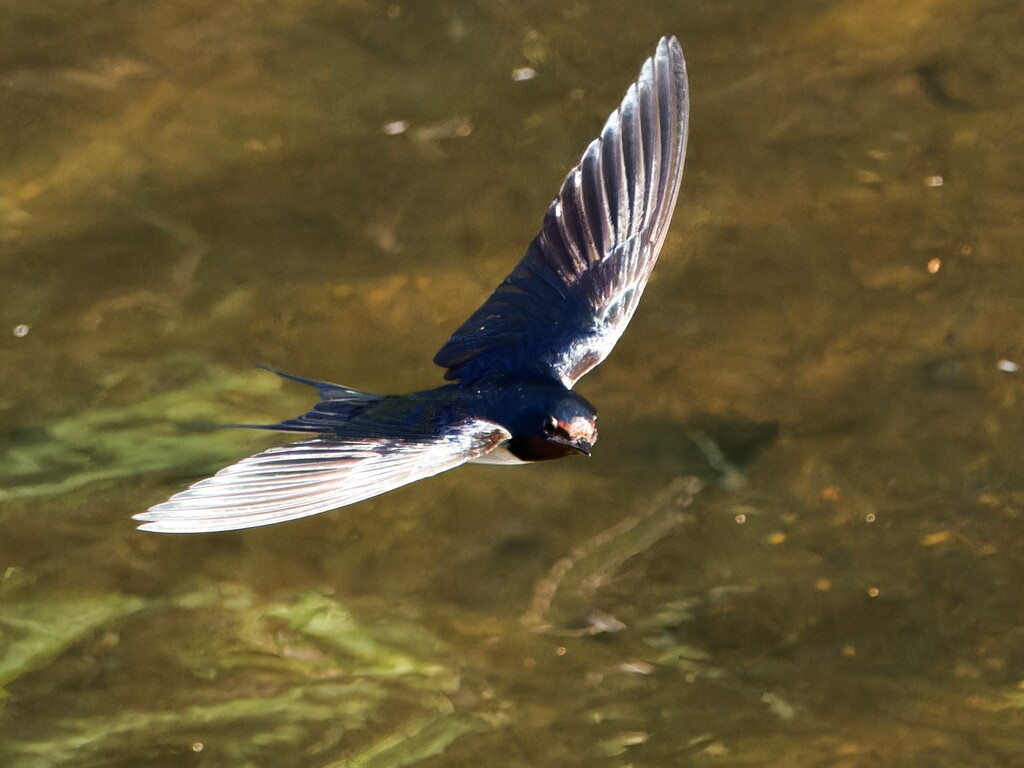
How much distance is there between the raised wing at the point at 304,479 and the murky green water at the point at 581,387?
1.05 meters

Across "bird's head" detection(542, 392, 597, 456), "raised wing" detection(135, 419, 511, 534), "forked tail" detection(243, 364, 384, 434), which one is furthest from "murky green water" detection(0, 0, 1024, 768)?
"raised wing" detection(135, 419, 511, 534)

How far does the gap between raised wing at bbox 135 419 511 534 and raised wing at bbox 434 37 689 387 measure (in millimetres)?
536

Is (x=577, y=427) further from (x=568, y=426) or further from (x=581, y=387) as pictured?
(x=581, y=387)

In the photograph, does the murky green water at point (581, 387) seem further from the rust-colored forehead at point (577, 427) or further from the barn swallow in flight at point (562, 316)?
the rust-colored forehead at point (577, 427)

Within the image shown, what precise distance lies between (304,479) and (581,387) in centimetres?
148

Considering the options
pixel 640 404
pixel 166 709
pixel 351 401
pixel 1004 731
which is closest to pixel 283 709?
pixel 166 709

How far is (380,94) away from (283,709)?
170 centimetres

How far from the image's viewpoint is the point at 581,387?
3.81 m

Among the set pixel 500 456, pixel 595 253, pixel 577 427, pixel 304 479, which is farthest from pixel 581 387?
pixel 304 479

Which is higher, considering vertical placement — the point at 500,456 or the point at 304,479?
the point at 304,479

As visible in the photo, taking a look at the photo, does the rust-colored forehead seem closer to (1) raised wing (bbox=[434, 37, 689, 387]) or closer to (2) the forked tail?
(1) raised wing (bbox=[434, 37, 689, 387])

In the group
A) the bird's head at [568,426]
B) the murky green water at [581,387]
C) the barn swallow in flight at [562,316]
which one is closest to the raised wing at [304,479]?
the barn swallow in flight at [562,316]

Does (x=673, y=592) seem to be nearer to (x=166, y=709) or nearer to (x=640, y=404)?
(x=640, y=404)

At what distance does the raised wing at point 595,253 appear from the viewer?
10.4 feet
